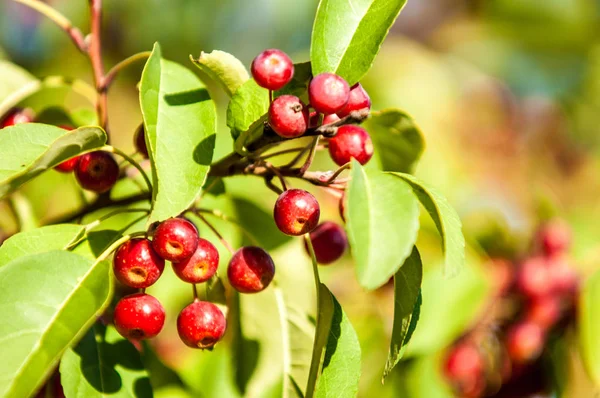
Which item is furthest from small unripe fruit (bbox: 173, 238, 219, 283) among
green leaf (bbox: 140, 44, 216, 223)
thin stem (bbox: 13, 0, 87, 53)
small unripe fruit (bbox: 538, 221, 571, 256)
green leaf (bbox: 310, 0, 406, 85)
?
small unripe fruit (bbox: 538, 221, 571, 256)

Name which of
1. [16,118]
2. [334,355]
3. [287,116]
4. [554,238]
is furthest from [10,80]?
[554,238]

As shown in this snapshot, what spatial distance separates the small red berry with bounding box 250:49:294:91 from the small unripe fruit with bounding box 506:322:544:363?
5.28 ft

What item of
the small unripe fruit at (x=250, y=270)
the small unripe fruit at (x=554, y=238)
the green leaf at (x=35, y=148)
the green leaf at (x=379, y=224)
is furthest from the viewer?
the small unripe fruit at (x=554, y=238)

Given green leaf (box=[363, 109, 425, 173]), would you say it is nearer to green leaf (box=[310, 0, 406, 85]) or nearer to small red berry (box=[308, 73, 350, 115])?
green leaf (box=[310, 0, 406, 85])

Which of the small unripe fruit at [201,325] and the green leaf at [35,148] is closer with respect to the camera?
the green leaf at [35,148]

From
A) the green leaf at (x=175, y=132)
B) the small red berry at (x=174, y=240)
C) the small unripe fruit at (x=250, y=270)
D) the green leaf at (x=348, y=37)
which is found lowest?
the small unripe fruit at (x=250, y=270)

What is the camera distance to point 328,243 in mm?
1496

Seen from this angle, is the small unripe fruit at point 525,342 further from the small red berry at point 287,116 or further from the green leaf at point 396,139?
the small red berry at point 287,116

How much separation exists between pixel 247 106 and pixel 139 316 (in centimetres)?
39

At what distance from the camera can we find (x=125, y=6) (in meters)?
3.80

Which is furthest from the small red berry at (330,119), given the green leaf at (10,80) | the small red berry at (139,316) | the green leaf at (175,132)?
the green leaf at (10,80)

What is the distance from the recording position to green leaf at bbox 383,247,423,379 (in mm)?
1096

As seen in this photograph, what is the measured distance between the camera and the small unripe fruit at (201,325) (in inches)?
47.8

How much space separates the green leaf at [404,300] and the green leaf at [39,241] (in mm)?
549
